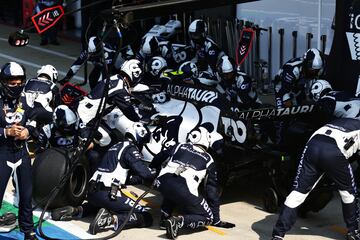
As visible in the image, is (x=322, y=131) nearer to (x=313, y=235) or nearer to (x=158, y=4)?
(x=313, y=235)

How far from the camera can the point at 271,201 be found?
30.5 ft

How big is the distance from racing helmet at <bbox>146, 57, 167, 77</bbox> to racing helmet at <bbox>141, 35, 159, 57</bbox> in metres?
1.03

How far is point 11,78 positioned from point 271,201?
10.7ft

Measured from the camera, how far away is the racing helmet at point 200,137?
8.76 metres

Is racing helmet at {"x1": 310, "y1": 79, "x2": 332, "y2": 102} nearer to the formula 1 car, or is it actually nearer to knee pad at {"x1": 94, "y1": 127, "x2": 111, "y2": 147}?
the formula 1 car

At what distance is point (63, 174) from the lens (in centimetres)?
928

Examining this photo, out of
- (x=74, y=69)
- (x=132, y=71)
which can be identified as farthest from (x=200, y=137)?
(x=74, y=69)

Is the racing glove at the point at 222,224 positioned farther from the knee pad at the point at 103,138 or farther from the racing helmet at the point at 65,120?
the racing helmet at the point at 65,120

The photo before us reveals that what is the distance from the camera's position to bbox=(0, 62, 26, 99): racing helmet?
26.6 ft

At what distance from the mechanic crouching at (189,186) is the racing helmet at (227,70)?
268 centimetres

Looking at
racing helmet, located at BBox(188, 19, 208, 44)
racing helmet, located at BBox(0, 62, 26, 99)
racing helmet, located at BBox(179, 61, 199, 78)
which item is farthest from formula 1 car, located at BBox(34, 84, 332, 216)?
racing helmet, located at BBox(188, 19, 208, 44)

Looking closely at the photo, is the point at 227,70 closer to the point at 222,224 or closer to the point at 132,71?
the point at 132,71

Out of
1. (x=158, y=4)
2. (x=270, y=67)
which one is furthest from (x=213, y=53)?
(x=158, y=4)

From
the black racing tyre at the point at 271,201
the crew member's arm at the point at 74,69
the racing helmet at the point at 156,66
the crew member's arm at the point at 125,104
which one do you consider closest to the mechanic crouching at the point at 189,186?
the black racing tyre at the point at 271,201
